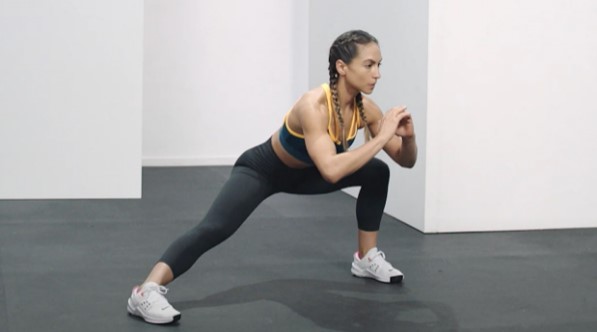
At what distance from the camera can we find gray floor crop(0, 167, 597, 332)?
3258 millimetres

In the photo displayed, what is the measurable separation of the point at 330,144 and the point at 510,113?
6.23 ft

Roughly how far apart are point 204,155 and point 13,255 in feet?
11.0

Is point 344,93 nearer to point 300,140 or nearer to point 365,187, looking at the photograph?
point 300,140

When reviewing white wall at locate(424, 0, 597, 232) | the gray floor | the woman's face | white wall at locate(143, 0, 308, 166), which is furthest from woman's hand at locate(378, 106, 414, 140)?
white wall at locate(143, 0, 308, 166)

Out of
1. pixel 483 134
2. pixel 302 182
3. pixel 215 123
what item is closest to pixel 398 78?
pixel 483 134

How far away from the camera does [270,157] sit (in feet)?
11.4

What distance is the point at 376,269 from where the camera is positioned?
3783 millimetres

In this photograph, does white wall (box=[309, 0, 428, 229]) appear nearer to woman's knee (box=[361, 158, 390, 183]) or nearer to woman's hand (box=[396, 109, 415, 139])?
woman's knee (box=[361, 158, 390, 183])

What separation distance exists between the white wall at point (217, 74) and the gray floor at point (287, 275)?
1.90 metres

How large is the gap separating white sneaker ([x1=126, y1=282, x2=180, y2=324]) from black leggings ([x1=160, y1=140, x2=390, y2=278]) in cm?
10

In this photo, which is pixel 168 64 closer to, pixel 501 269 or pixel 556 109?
pixel 556 109

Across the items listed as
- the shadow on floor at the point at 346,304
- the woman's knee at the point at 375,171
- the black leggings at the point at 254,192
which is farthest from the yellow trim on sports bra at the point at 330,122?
the shadow on floor at the point at 346,304

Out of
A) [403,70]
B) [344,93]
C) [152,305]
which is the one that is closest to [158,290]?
[152,305]

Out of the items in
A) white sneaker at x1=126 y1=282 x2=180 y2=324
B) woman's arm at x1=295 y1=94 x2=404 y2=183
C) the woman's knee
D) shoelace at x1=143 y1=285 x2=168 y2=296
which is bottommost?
white sneaker at x1=126 y1=282 x2=180 y2=324
